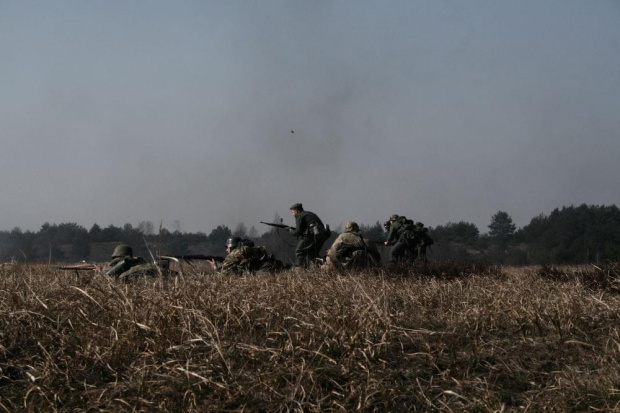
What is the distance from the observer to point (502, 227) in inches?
2392

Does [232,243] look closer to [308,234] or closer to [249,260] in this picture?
[249,260]

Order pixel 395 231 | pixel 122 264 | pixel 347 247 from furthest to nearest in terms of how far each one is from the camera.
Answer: pixel 395 231, pixel 347 247, pixel 122 264

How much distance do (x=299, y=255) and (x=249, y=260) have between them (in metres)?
3.82

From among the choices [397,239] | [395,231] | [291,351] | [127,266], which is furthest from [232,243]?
[291,351]

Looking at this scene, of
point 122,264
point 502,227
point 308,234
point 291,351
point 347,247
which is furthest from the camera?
point 502,227

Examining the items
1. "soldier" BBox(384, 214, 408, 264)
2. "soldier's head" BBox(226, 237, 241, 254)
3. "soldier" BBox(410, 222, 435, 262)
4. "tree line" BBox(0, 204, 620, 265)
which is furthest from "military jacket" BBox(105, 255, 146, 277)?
"tree line" BBox(0, 204, 620, 265)

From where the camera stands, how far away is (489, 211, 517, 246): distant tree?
194ft

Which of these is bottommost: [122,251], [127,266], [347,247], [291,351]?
[291,351]

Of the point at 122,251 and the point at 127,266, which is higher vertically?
the point at 122,251

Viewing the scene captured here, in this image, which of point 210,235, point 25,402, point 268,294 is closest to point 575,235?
point 210,235

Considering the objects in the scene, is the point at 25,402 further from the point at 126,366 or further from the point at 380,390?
the point at 380,390

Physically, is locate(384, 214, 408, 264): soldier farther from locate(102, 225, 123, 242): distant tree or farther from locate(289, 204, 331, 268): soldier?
locate(102, 225, 123, 242): distant tree

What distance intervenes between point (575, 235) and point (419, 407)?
145 feet

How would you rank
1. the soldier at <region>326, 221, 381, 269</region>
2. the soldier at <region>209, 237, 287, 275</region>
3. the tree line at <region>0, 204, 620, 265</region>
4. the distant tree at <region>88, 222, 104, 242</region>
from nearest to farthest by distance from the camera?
the soldier at <region>209, 237, 287, 275</region>, the soldier at <region>326, 221, 381, 269</region>, the tree line at <region>0, 204, 620, 265</region>, the distant tree at <region>88, 222, 104, 242</region>
